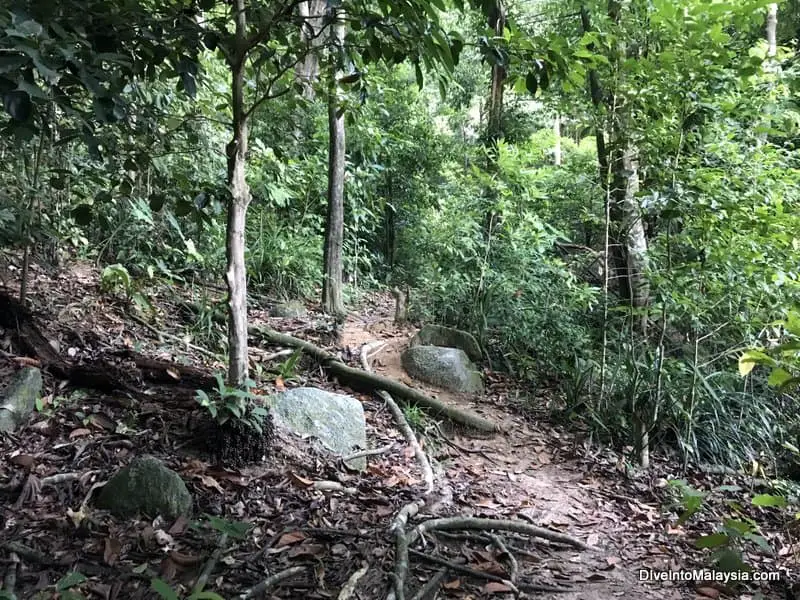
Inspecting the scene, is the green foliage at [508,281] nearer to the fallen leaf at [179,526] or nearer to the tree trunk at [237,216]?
the tree trunk at [237,216]

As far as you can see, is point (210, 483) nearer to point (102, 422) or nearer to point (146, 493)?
point (146, 493)

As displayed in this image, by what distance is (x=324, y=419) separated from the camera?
13.3ft

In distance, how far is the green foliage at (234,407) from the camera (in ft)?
10.2

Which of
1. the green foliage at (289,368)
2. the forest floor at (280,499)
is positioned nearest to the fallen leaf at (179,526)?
the forest floor at (280,499)

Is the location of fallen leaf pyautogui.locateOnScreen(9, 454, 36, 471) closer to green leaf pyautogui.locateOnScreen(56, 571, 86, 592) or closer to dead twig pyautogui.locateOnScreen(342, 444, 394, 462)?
green leaf pyautogui.locateOnScreen(56, 571, 86, 592)

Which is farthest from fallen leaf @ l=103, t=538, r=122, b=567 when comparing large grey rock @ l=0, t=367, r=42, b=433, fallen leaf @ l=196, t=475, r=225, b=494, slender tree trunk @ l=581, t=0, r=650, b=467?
slender tree trunk @ l=581, t=0, r=650, b=467

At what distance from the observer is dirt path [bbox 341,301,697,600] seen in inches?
120

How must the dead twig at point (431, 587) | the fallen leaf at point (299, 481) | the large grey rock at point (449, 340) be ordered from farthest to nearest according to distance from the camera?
the large grey rock at point (449, 340) < the fallen leaf at point (299, 481) < the dead twig at point (431, 587)

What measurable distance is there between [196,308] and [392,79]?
6.37 meters

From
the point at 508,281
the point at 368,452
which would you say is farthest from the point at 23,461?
the point at 508,281

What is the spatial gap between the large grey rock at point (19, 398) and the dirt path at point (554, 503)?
2554mm

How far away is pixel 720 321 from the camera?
17.5 ft

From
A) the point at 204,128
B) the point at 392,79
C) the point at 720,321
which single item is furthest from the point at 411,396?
the point at 392,79

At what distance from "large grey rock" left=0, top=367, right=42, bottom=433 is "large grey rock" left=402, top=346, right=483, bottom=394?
3416mm
